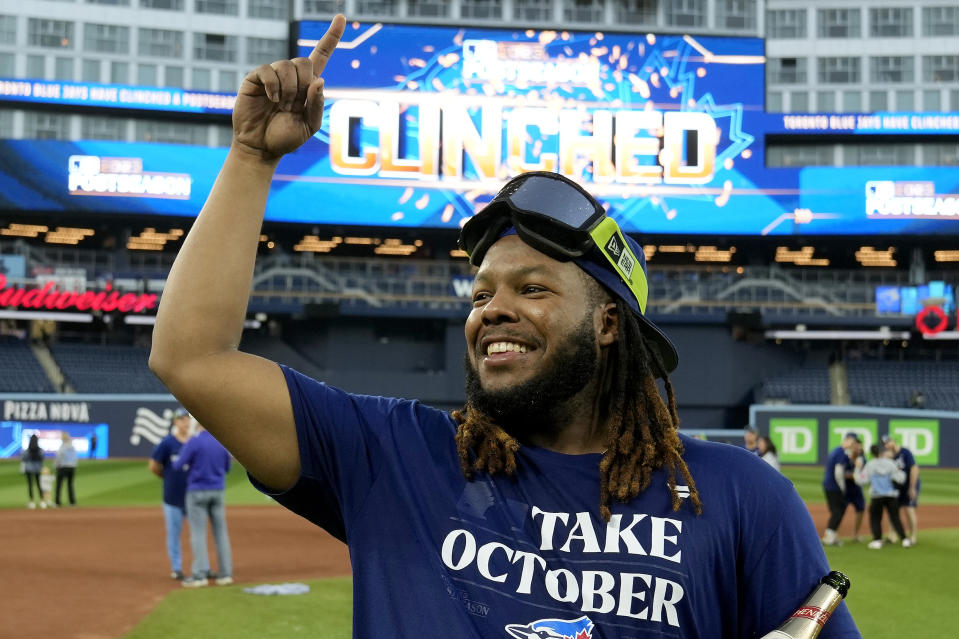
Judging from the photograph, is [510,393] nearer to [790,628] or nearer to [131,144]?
[790,628]

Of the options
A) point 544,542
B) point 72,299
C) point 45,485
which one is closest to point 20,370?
point 72,299

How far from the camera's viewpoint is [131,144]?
47938 mm

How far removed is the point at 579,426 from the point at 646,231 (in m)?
47.6

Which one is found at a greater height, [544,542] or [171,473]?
[544,542]

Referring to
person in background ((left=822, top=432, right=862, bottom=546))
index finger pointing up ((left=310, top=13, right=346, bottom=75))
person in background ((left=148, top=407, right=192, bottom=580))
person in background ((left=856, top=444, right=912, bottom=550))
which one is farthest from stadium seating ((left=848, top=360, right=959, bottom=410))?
index finger pointing up ((left=310, top=13, right=346, bottom=75))

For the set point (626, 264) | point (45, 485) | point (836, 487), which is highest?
point (626, 264)

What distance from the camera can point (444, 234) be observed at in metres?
50.2

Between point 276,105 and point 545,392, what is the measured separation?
899 millimetres

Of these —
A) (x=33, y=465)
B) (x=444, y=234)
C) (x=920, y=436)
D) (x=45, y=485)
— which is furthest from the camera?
(x=444, y=234)

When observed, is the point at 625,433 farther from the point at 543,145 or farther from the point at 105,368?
the point at 543,145

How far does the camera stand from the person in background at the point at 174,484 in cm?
1161

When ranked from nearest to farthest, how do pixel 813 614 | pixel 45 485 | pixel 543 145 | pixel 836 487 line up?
A: 1. pixel 813 614
2. pixel 836 487
3. pixel 45 485
4. pixel 543 145

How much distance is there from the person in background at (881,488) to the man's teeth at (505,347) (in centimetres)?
1432

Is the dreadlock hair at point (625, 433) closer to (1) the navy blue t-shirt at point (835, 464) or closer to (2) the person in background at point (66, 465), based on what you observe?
(1) the navy blue t-shirt at point (835, 464)
